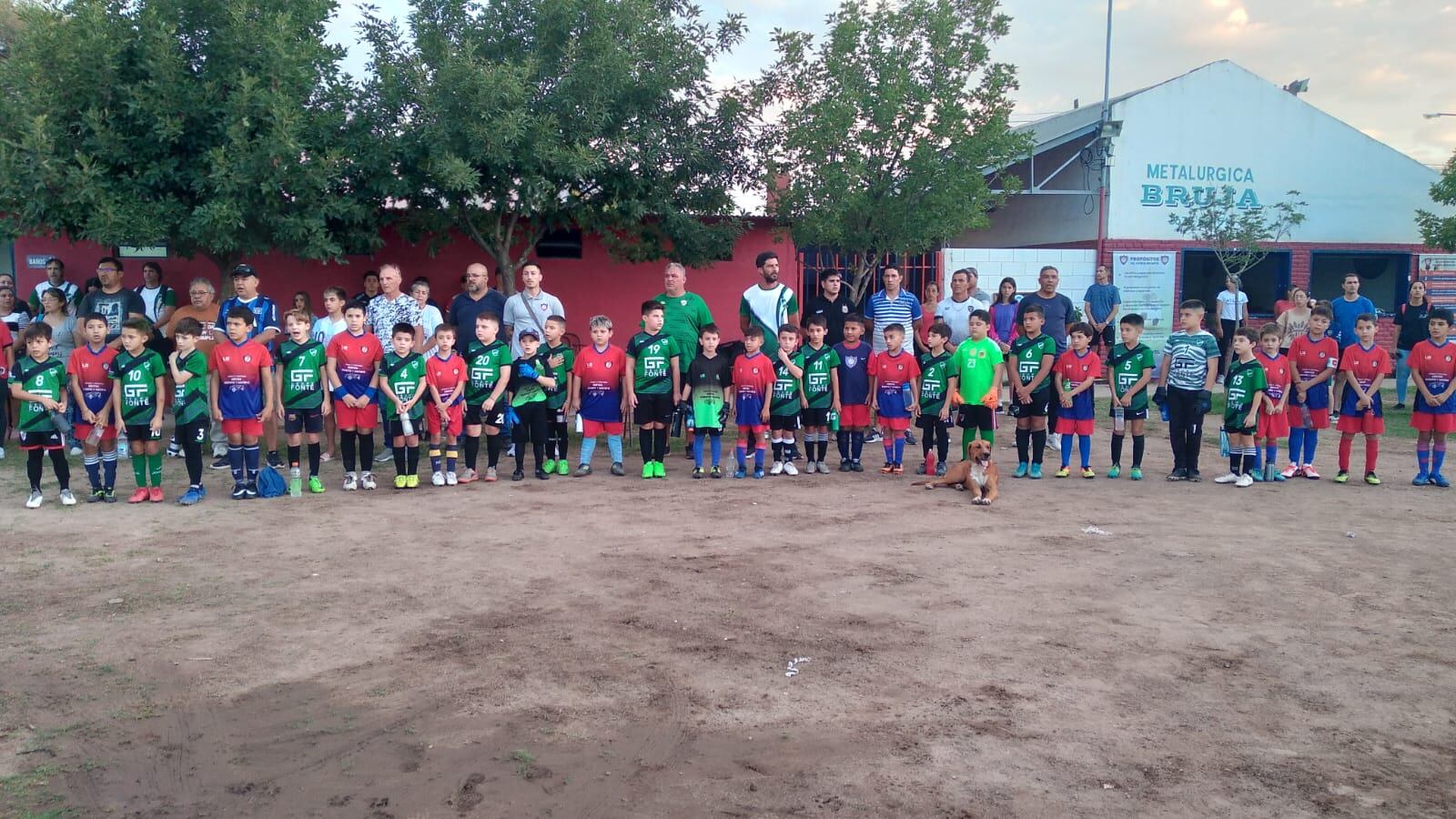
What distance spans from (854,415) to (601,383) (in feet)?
7.62

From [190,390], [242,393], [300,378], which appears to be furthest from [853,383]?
[190,390]

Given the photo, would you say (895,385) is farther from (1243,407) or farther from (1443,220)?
(1443,220)

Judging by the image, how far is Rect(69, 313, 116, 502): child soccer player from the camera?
8.22 metres

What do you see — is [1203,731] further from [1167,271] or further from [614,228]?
[1167,271]

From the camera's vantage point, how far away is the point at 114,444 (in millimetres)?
8297

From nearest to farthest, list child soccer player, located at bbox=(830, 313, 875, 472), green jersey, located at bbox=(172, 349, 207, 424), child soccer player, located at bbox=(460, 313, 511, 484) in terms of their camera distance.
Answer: green jersey, located at bbox=(172, 349, 207, 424), child soccer player, located at bbox=(460, 313, 511, 484), child soccer player, located at bbox=(830, 313, 875, 472)

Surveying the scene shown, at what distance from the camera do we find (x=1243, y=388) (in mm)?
9273

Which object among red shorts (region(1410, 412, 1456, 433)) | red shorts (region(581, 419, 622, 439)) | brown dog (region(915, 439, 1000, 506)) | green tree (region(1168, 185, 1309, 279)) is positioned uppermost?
green tree (region(1168, 185, 1309, 279))

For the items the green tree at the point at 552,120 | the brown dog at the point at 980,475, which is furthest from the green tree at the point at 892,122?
the brown dog at the point at 980,475

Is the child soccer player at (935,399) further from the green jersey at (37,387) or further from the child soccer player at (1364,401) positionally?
the green jersey at (37,387)

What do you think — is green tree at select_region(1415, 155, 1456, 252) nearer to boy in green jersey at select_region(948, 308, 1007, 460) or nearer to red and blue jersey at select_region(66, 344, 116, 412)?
boy in green jersey at select_region(948, 308, 1007, 460)

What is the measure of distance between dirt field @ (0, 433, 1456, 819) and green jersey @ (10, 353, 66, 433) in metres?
0.63

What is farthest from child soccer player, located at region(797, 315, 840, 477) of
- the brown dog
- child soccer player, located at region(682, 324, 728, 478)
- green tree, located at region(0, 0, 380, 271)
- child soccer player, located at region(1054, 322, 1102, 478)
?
green tree, located at region(0, 0, 380, 271)

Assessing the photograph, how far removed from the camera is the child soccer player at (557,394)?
9406mm
